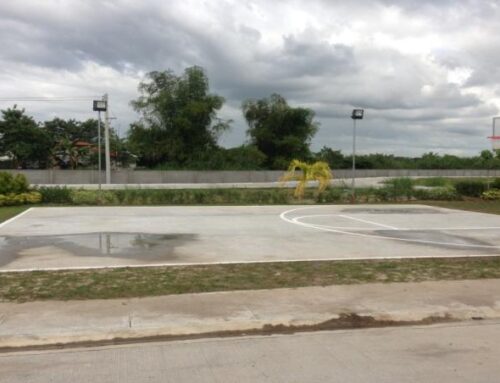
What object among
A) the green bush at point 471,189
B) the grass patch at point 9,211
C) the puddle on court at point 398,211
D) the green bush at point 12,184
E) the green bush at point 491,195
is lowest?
the puddle on court at point 398,211

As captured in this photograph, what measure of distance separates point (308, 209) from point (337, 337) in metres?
16.3

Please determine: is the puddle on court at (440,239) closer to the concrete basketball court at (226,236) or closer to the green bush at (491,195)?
the concrete basketball court at (226,236)

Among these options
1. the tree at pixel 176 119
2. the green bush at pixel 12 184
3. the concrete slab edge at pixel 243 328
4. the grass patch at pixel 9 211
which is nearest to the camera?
the concrete slab edge at pixel 243 328

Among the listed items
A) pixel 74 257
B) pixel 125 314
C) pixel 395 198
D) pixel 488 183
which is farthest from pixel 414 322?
pixel 488 183

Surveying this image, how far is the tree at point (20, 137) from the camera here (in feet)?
207

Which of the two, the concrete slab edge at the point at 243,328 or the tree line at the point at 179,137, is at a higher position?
the tree line at the point at 179,137

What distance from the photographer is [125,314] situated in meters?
6.02

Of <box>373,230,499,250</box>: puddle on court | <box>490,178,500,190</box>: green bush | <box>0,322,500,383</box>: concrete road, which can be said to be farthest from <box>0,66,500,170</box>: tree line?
<box>0,322,500,383</box>: concrete road

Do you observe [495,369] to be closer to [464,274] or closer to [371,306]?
[371,306]

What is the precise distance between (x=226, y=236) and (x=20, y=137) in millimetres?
57660

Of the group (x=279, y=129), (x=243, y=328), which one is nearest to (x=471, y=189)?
(x=243, y=328)

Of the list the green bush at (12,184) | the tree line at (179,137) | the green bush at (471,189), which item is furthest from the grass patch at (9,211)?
the tree line at (179,137)

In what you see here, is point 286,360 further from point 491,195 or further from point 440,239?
point 491,195

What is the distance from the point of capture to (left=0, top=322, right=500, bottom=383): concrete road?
4.45 meters
